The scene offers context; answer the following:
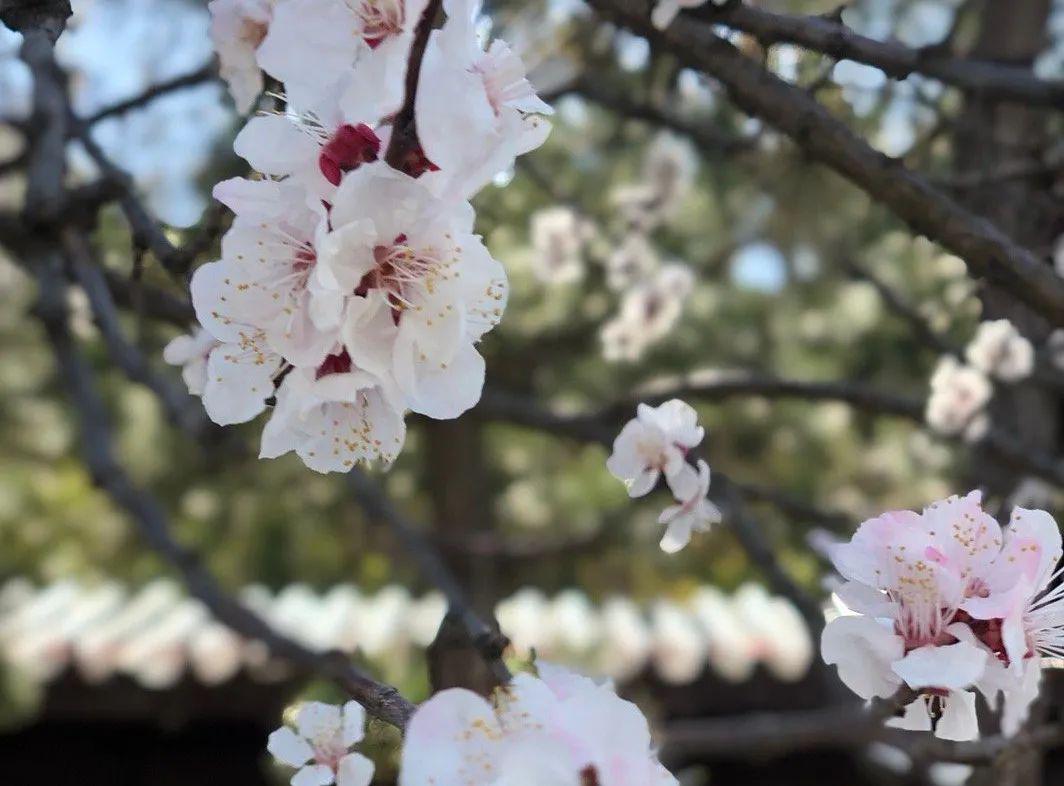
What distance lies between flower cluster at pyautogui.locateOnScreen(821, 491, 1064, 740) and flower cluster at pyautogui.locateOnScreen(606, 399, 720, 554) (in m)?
A: 0.20

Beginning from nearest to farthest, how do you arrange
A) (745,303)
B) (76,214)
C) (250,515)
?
(76,214), (745,303), (250,515)

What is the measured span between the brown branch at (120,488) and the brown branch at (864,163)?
0.64 meters

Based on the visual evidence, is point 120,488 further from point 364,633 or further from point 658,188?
point 364,633

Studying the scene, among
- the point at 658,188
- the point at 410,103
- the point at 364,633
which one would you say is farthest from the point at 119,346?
the point at 364,633

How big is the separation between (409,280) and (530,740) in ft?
0.61

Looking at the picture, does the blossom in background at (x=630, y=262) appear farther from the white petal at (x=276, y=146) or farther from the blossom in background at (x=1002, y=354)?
the white petal at (x=276, y=146)

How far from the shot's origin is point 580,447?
1732 mm

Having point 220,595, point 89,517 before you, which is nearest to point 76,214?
point 220,595

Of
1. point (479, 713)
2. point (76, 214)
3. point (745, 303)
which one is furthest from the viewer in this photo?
point (745, 303)

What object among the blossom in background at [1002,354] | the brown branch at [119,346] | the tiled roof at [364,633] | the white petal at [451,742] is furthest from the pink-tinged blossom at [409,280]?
the tiled roof at [364,633]

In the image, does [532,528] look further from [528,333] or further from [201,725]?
[201,725]

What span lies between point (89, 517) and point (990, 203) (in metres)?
3.25

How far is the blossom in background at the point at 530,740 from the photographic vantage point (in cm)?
35

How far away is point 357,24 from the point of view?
16.1 inches
